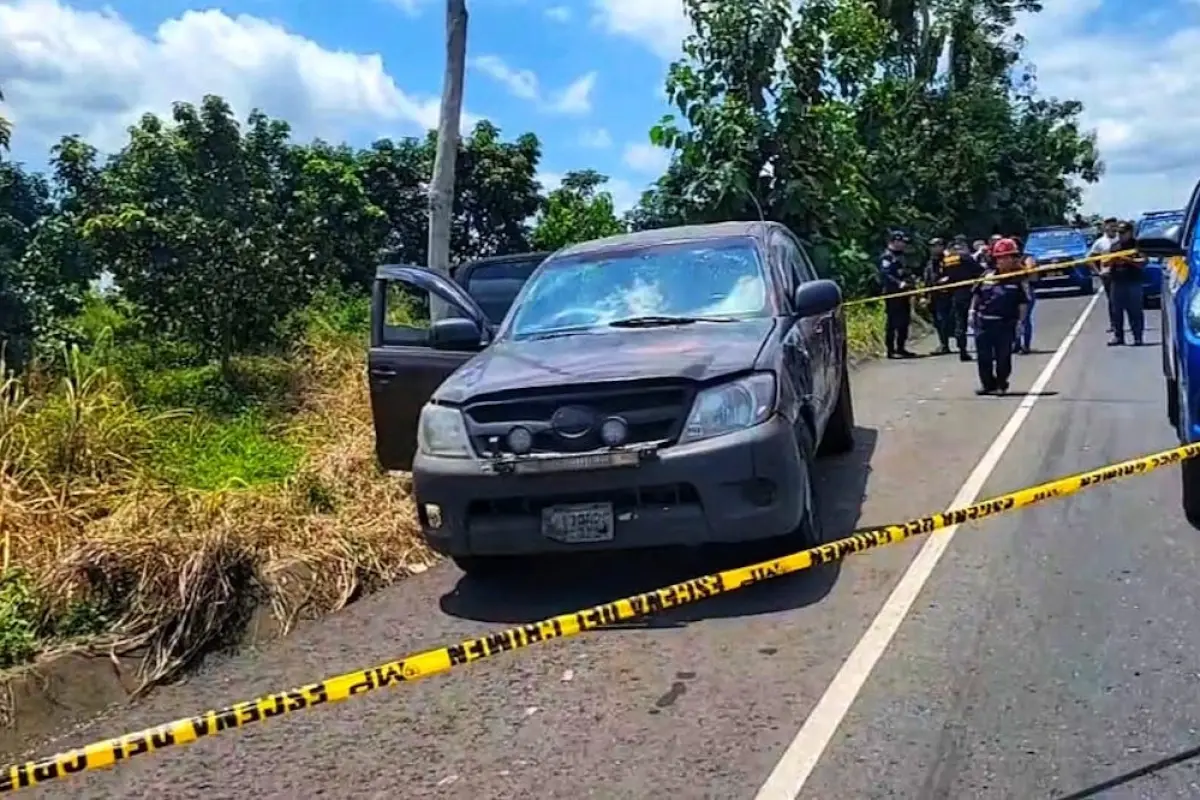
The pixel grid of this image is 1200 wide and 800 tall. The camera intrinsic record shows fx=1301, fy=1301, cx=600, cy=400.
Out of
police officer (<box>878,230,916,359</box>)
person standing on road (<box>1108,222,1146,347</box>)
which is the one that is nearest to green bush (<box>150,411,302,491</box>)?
police officer (<box>878,230,916,359</box>)

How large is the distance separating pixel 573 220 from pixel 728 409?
54.3 ft

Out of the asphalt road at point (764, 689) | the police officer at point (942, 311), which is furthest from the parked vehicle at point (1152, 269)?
the asphalt road at point (764, 689)

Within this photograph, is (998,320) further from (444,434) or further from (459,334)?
(444,434)

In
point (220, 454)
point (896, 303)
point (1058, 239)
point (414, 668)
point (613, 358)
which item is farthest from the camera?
point (1058, 239)

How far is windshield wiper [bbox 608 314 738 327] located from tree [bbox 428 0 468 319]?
358cm

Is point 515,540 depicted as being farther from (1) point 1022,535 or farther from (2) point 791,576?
(1) point 1022,535

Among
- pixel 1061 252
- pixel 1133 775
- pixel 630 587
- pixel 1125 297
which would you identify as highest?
pixel 1061 252

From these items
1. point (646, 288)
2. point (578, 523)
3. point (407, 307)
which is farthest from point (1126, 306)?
point (578, 523)

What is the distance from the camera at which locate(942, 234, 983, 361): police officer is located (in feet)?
52.3

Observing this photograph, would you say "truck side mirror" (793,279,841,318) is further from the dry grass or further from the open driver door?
the dry grass

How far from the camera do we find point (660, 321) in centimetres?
682

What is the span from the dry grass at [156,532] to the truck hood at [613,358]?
1.13 meters

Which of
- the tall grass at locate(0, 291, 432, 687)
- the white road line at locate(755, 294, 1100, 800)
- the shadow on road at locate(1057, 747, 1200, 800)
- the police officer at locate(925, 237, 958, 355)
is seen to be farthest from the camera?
the police officer at locate(925, 237, 958, 355)

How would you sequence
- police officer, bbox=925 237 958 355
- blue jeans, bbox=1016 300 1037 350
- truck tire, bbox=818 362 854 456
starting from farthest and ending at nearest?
police officer, bbox=925 237 958 355 < blue jeans, bbox=1016 300 1037 350 < truck tire, bbox=818 362 854 456
